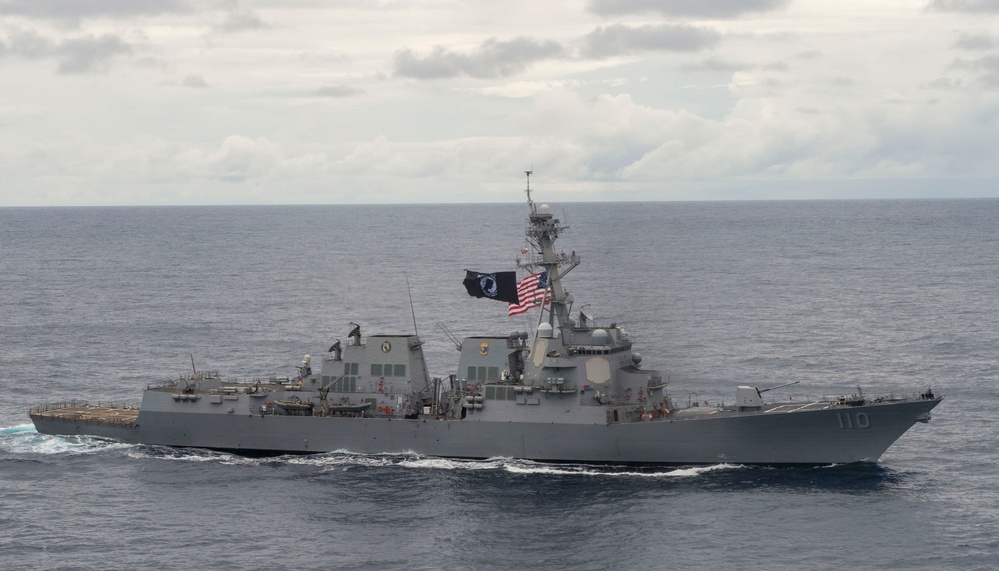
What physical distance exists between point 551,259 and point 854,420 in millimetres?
14851

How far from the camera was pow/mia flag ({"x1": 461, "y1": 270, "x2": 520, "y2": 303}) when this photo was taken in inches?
1948

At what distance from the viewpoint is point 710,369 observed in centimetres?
6550

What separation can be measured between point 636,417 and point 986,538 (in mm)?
14967

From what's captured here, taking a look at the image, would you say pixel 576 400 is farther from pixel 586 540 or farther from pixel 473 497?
pixel 586 540

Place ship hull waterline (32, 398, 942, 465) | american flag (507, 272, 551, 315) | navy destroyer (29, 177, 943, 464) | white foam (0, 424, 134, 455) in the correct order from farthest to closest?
white foam (0, 424, 134, 455) < american flag (507, 272, 551, 315) < navy destroyer (29, 177, 943, 464) < ship hull waterline (32, 398, 942, 465)

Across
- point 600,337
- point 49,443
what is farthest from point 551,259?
point 49,443

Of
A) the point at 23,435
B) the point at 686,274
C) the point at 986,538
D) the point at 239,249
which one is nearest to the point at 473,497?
the point at 986,538

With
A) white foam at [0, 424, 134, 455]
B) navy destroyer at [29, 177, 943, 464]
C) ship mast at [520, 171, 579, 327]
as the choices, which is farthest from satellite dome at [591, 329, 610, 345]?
white foam at [0, 424, 134, 455]

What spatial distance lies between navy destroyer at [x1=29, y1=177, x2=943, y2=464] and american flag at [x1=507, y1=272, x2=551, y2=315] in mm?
55

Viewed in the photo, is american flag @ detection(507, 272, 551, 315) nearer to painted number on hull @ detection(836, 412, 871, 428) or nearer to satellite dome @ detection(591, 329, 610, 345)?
satellite dome @ detection(591, 329, 610, 345)

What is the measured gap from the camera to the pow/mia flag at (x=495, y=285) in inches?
1948

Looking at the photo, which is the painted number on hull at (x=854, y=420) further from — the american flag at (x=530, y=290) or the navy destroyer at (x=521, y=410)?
the american flag at (x=530, y=290)

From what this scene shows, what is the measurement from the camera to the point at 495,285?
1955 inches

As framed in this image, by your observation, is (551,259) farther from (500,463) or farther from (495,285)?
(500,463)
